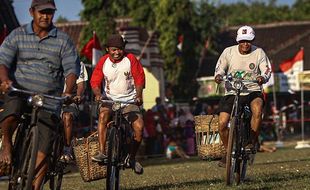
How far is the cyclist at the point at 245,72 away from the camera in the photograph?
41.4 feet

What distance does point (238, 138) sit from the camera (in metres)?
12.2

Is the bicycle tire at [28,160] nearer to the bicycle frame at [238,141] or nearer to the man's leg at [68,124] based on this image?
the man's leg at [68,124]

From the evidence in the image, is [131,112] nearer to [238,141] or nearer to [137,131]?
[137,131]

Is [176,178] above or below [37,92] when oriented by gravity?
below

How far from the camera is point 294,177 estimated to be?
13.6 meters

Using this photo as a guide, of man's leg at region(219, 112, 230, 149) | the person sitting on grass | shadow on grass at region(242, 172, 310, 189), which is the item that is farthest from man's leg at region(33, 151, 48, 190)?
the person sitting on grass

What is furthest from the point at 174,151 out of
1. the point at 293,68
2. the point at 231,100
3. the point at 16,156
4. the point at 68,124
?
the point at 16,156

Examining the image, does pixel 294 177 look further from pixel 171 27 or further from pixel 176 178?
pixel 171 27

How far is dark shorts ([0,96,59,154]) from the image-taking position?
8.75 meters

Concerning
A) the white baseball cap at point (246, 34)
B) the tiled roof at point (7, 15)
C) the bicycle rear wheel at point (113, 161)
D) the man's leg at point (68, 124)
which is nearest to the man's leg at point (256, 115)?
the white baseball cap at point (246, 34)

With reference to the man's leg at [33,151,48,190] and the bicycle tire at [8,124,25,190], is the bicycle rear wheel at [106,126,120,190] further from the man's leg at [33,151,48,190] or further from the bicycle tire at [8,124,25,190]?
the bicycle tire at [8,124,25,190]

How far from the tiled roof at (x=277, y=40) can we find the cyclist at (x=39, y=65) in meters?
53.9

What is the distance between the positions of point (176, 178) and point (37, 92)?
21.8 ft

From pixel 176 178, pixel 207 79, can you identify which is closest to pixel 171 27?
pixel 207 79
